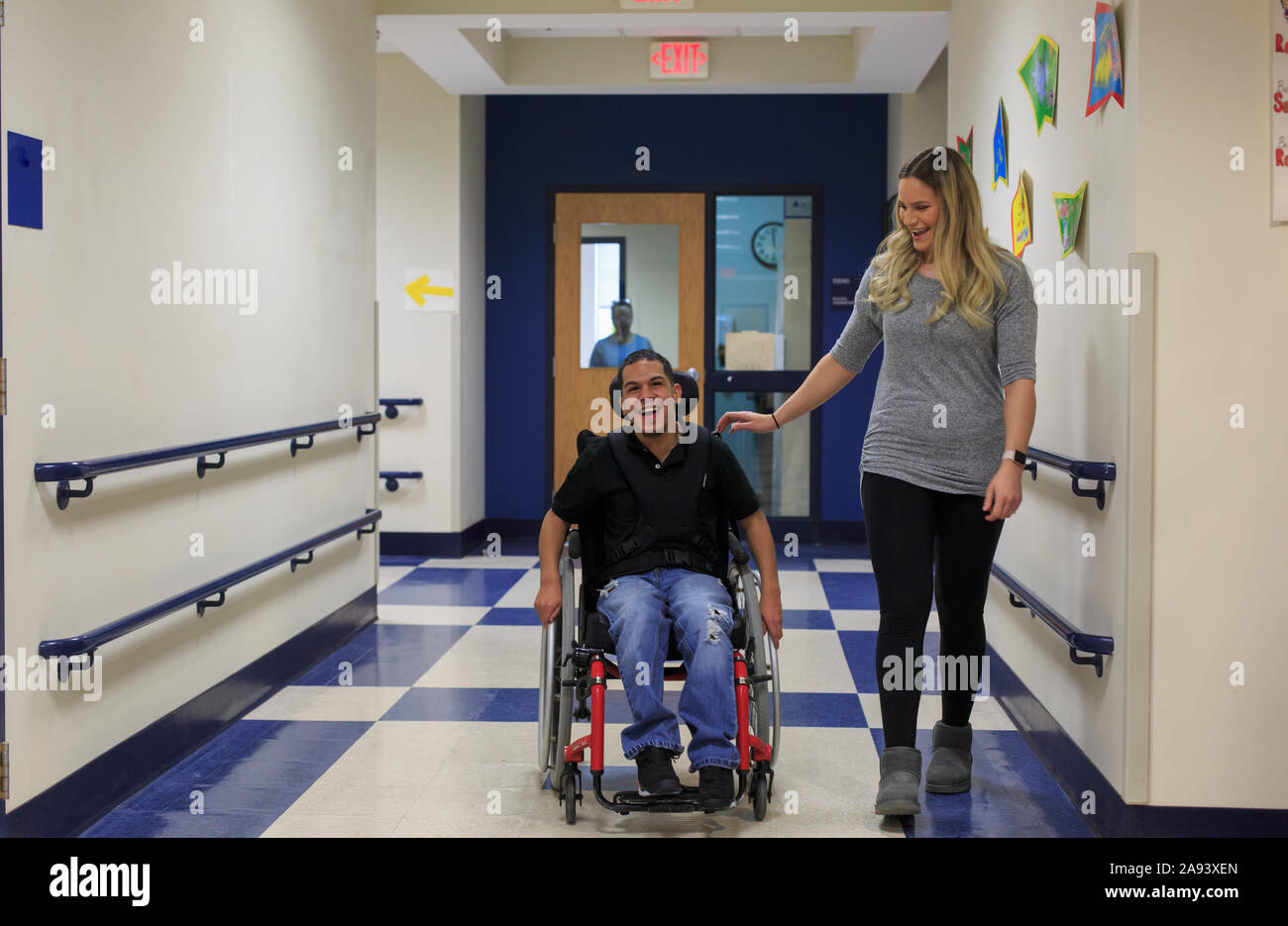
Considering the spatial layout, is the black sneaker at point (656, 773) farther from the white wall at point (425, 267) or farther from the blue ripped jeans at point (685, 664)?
the white wall at point (425, 267)

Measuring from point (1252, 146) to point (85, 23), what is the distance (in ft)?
A: 7.47

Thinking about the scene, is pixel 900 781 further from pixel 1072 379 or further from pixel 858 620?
pixel 858 620

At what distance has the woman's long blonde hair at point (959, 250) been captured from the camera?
8.16 ft

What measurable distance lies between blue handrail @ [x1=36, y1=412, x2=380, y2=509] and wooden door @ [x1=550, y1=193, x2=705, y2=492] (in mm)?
2952

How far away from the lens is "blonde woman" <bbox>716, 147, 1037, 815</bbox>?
2.49 metres

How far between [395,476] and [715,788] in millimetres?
4197

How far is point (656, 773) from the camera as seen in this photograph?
7.85ft

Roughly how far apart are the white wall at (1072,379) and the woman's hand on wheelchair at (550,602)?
3.65 ft

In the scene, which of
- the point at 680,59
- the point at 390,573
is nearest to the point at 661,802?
the point at 390,573

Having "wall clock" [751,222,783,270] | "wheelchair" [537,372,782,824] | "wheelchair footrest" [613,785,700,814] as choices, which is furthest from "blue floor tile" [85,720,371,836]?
"wall clock" [751,222,783,270]

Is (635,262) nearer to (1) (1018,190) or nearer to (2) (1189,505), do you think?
(1) (1018,190)
